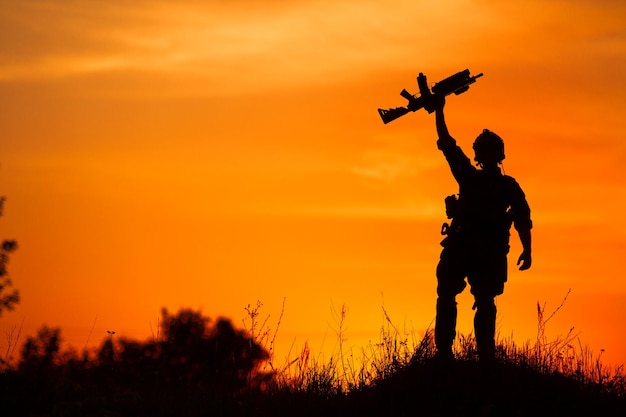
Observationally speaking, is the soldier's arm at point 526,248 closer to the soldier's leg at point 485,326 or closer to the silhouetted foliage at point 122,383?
the soldier's leg at point 485,326

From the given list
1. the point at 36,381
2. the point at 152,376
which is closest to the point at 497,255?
the point at 152,376

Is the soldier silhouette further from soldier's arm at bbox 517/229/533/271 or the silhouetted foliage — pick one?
the silhouetted foliage

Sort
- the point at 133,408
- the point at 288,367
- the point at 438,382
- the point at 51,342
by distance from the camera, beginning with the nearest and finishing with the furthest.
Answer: the point at 133,408, the point at 438,382, the point at 288,367, the point at 51,342

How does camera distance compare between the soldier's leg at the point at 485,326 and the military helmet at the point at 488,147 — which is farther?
the military helmet at the point at 488,147

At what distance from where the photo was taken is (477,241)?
37.7 feet

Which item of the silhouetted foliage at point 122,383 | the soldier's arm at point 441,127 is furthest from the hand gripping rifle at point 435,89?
the silhouetted foliage at point 122,383

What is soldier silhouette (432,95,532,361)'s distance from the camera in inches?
450

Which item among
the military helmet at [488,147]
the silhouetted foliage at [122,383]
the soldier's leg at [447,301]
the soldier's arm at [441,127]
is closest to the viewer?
the silhouetted foliage at [122,383]

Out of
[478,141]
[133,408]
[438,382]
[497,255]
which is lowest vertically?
[133,408]

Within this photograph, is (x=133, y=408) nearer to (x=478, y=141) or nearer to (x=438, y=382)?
(x=438, y=382)

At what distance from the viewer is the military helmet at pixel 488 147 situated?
11.7m

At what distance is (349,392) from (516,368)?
1982 mm

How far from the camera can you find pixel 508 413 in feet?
33.8

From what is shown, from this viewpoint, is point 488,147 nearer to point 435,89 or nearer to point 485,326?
point 435,89
